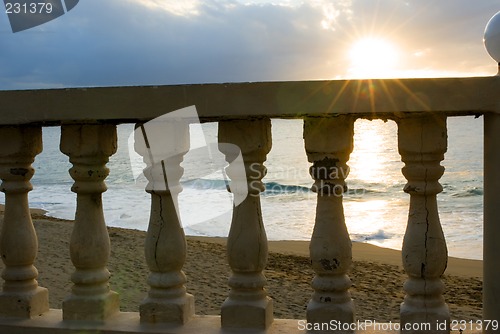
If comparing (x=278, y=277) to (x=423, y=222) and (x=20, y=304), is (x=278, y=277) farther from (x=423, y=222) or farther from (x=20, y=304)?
(x=423, y=222)

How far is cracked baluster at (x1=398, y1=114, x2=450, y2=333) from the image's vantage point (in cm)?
199

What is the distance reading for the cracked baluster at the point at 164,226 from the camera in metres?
2.19

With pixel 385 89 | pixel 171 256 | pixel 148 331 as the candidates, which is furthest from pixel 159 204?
pixel 385 89

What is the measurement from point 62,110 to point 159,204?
52 centimetres

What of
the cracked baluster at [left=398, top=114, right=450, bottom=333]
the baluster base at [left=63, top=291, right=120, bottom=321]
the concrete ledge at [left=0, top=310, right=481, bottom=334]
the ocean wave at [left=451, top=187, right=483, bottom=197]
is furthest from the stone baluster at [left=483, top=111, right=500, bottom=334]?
the ocean wave at [left=451, top=187, right=483, bottom=197]

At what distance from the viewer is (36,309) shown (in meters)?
2.42

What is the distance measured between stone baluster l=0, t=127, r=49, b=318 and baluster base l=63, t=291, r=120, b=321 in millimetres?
178

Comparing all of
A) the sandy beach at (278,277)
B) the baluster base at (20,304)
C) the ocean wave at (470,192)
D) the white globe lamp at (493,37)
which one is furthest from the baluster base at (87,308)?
the ocean wave at (470,192)

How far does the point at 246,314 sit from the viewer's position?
7.18 feet

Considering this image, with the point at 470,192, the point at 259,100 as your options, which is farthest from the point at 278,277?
the point at 470,192

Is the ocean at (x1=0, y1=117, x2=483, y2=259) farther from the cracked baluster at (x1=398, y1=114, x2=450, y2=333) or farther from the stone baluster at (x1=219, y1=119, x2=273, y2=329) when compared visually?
the cracked baluster at (x1=398, y1=114, x2=450, y2=333)

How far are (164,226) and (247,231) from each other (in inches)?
13.3

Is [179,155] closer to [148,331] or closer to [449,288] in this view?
[148,331]

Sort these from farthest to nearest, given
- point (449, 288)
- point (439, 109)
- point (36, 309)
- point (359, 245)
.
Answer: point (359, 245), point (449, 288), point (36, 309), point (439, 109)
